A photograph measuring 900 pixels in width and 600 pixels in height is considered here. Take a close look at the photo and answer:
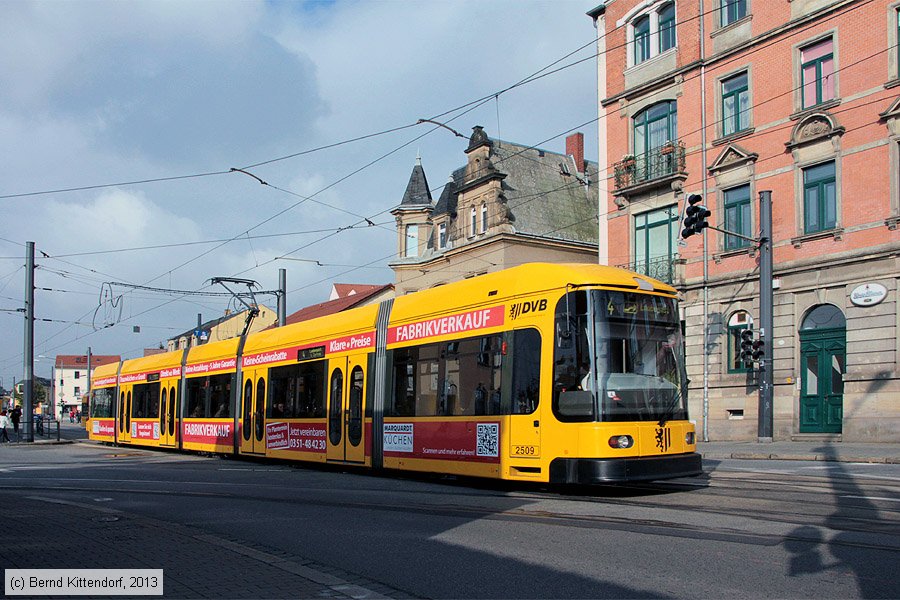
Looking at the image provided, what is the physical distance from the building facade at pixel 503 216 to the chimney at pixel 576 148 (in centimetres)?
6

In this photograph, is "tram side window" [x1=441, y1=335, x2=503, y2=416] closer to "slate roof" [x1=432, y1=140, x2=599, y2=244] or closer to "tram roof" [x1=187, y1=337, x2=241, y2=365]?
"tram roof" [x1=187, y1=337, x2=241, y2=365]

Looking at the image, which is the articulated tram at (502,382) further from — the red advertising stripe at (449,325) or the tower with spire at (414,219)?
the tower with spire at (414,219)

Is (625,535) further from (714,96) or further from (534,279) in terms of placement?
(714,96)

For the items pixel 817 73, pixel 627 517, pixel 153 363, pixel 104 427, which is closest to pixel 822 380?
pixel 817 73

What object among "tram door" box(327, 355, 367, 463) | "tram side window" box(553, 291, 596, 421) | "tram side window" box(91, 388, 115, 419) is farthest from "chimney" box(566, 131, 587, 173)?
"tram side window" box(553, 291, 596, 421)

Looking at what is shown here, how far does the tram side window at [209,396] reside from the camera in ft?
75.3

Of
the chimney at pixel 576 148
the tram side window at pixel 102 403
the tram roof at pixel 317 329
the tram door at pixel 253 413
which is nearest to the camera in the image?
the tram roof at pixel 317 329

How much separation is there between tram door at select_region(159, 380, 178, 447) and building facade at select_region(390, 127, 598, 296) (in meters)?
19.9

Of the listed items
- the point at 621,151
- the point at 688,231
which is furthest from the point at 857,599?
the point at 621,151

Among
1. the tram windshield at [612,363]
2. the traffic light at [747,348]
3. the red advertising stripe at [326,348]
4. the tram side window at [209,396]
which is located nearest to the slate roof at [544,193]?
the traffic light at [747,348]

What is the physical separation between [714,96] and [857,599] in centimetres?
2572

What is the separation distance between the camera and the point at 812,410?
2552cm

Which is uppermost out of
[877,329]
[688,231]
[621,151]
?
[621,151]

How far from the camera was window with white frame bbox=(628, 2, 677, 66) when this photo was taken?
31.1 metres
